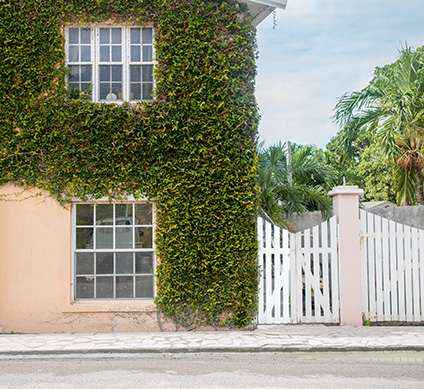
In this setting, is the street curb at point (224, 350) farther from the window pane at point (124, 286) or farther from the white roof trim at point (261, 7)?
the white roof trim at point (261, 7)

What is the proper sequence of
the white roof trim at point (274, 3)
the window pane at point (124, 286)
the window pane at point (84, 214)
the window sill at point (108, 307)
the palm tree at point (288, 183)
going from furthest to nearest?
the palm tree at point (288, 183) < the white roof trim at point (274, 3) < the window pane at point (84, 214) < the window pane at point (124, 286) < the window sill at point (108, 307)

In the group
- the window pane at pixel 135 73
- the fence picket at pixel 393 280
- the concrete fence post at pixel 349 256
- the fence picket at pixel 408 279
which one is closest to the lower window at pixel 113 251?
the window pane at pixel 135 73

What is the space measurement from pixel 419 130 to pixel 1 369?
11.0 meters

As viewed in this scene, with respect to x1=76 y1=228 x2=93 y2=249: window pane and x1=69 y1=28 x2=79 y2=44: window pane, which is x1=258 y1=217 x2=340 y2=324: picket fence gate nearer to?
x1=76 y1=228 x2=93 y2=249: window pane

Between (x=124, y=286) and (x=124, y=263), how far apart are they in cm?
42

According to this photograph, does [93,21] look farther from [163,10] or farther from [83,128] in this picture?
[83,128]

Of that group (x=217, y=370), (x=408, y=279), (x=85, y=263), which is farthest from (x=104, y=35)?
(x=408, y=279)

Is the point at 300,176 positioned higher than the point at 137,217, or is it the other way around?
the point at 300,176

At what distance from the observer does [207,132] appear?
31.0ft

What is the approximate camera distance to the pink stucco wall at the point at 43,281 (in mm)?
9297

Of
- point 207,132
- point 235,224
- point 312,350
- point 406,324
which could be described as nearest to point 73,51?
point 207,132

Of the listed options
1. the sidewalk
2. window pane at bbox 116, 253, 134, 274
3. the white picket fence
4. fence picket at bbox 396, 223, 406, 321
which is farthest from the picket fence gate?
window pane at bbox 116, 253, 134, 274

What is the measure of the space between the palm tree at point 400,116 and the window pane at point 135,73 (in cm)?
699

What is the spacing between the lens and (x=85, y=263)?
949 cm
